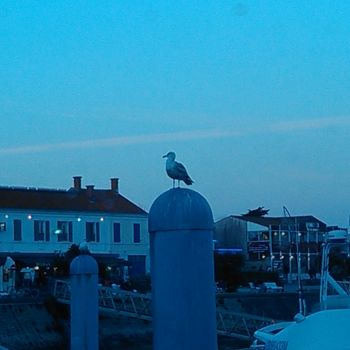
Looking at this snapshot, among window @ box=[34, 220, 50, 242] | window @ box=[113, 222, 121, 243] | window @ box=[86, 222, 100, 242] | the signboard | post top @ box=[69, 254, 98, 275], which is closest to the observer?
post top @ box=[69, 254, 98, 275]

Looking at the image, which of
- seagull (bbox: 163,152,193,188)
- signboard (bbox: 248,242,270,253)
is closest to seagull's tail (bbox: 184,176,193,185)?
seagull (bbox: 163,152,193,188)

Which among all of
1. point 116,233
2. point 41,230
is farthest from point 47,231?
point 116,233

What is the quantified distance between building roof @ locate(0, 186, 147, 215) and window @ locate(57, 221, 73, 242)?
1.12m

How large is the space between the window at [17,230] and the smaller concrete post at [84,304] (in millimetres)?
61006

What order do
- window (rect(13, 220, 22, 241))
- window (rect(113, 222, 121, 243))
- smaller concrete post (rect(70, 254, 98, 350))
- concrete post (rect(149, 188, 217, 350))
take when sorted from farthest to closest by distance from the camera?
window (rect(113, 222, 121, 243)) → window (rect(13, 220, 22, 241)) → smaller concrete post (rect(70, 254, 98, 350)) → concrete post (rect(149, 188, 217, 350))

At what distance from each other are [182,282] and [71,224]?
71.5 meters

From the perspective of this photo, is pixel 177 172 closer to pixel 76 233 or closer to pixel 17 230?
pixel 17 230

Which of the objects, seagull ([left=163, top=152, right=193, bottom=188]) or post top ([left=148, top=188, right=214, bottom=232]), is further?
seagull ([left=163, top=152, right=193, bottom=188])

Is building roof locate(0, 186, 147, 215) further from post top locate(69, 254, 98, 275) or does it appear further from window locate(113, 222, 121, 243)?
post top locate(69, 254, 98, 275)

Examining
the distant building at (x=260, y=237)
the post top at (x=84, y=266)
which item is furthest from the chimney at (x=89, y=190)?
the post top at (x=84, y=266)

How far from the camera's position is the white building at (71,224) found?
74.1 m

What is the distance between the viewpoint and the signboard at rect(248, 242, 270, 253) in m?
105

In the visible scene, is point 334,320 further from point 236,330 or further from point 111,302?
point 111,302

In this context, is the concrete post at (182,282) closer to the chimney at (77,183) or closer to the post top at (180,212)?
the post top at (180,212)
